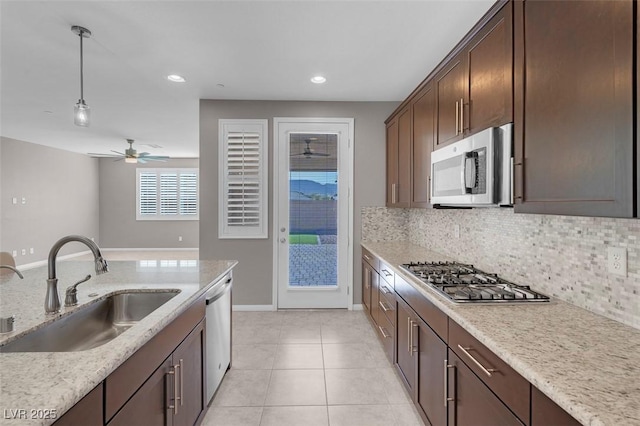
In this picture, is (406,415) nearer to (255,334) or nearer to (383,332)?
(383,332)

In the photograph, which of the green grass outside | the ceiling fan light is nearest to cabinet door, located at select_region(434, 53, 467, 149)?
the green grass outside

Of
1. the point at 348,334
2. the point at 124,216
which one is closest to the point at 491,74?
the point at 348,334

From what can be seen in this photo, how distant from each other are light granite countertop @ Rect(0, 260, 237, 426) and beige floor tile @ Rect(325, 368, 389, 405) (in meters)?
1.18

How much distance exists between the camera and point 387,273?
2707 mm

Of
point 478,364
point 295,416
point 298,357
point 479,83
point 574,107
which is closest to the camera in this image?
point 574,107

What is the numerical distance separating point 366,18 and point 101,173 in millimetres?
9618

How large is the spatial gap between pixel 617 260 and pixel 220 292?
2.14m

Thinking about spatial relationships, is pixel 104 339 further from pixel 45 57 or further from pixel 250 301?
pixel 45 57

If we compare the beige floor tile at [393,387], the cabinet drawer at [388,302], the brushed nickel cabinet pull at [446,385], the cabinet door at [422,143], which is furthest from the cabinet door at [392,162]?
the brushed nickel cabinet pull at [446,385]

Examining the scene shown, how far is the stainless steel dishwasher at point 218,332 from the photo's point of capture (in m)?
2.05

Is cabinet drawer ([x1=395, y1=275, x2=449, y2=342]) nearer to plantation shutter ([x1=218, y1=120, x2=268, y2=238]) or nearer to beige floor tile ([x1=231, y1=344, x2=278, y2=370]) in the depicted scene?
beige floor tile ([x1=231, y1=344, x2=278, y2=370])

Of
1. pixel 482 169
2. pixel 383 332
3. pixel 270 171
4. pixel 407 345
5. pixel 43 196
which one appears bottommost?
pixel 383 332

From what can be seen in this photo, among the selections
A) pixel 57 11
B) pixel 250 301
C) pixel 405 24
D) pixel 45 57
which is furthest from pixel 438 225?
pixel 45 57

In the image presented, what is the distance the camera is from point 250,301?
409 cm
